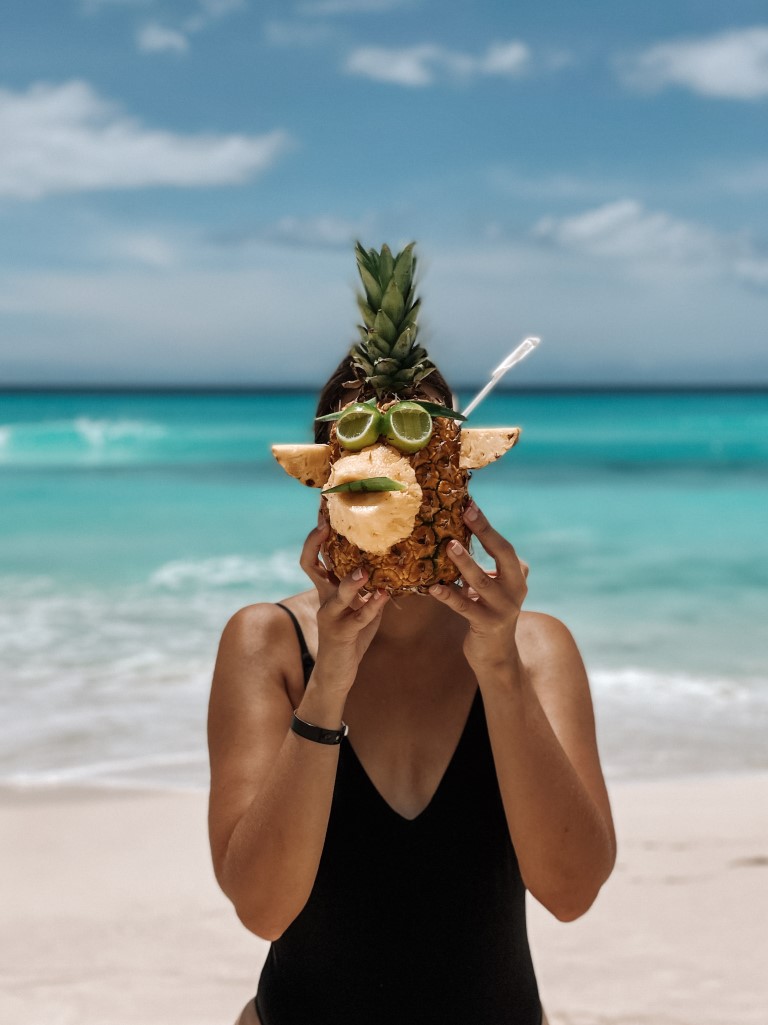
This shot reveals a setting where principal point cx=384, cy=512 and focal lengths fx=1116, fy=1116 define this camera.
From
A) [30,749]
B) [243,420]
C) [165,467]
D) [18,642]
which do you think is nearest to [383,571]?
[30,749]

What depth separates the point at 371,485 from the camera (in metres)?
2.31

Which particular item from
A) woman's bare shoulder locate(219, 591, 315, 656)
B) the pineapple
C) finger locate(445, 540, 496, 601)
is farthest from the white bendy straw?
woman's bare shoulder locate(219, 591, 315, 656)

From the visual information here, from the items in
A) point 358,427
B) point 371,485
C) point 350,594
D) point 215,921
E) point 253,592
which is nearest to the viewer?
point 350,594

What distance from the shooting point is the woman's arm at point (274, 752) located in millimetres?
2256

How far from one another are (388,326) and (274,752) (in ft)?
3.25

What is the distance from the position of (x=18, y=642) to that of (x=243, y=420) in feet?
164

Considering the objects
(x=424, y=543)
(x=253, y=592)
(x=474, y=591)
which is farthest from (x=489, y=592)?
(x=253, y=592)

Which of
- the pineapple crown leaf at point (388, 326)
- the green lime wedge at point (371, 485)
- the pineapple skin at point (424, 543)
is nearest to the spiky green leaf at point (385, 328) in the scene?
the pineapple crown leaf at point (388, 326)

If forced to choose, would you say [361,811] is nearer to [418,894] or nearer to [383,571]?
[418,894]

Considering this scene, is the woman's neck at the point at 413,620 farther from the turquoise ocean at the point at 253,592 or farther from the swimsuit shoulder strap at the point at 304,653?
the turquoise ocean at the point at 253,592

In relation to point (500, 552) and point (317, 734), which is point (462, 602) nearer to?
point (500, 552)

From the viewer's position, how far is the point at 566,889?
246 cm

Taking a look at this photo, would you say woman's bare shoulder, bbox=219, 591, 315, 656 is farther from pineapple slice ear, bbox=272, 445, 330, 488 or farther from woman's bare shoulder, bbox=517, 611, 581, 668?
woman's bare shoulder, bbox=517, 611, 581, 668

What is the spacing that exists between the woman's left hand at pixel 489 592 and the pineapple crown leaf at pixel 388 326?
430 millimetres
